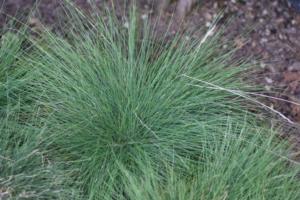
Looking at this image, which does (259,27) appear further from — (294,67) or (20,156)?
(20,156)

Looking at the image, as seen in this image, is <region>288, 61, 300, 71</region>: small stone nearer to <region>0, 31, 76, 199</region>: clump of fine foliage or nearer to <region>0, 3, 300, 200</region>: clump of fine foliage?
<region>0, 3, 300, 200</region>: clump of fine foliage

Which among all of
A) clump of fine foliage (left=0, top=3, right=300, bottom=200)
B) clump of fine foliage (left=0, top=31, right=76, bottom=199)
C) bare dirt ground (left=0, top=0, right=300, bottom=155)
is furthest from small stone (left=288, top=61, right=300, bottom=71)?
clump of fine foliage (left=0, top=31, right=76, bottom=199)

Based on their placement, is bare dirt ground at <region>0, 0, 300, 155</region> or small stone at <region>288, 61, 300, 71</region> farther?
small stone at <region>288, 61, 300, 71</region>

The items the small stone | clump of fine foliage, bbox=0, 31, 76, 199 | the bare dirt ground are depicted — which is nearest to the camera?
clump of fine foliage, bbox=0, 31, 76, 199

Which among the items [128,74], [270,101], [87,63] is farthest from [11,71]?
[270,101]

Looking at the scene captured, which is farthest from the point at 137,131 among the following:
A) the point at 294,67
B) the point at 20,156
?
the point at 294,67

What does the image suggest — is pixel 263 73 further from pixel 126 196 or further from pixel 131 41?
pixel 126 196

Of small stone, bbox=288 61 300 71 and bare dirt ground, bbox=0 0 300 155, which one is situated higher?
bare dirt ground, bbox=0 0 300 155
